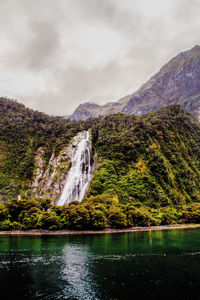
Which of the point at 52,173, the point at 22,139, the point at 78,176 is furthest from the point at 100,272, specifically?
the point at 22,139

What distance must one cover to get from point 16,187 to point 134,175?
5496cm

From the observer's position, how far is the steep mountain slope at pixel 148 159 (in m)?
→ 101

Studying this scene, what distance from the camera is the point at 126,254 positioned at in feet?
131

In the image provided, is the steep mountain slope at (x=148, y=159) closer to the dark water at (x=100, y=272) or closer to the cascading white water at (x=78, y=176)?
the cascading white water at (x=78, y=176)

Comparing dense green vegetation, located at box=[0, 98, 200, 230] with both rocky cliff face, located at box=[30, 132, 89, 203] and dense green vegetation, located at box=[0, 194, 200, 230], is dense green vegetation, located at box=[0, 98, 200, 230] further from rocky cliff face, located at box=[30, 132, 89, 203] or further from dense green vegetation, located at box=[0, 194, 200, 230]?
rocky cliff face, located at box=[30, 132, 89, 203]

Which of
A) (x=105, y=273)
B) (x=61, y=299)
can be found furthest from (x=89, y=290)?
(x=105, y=273)

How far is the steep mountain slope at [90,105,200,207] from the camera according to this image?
101000 millimetres

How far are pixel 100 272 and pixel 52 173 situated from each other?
310 ft

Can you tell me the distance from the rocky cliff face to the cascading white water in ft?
8.86

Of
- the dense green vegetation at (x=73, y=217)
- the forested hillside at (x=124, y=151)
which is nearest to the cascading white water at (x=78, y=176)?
the forested hillside at (x=124, y=151)

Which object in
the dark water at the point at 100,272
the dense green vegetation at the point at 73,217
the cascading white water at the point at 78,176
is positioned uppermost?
the cascading white water at the point at 78,176

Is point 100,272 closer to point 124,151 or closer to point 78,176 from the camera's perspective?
point 78,176

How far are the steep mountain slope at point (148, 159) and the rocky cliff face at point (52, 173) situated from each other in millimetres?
15253

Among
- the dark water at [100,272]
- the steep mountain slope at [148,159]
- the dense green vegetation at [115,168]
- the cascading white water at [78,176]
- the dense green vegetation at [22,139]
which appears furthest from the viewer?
the dense green vegetation at [22,139]
